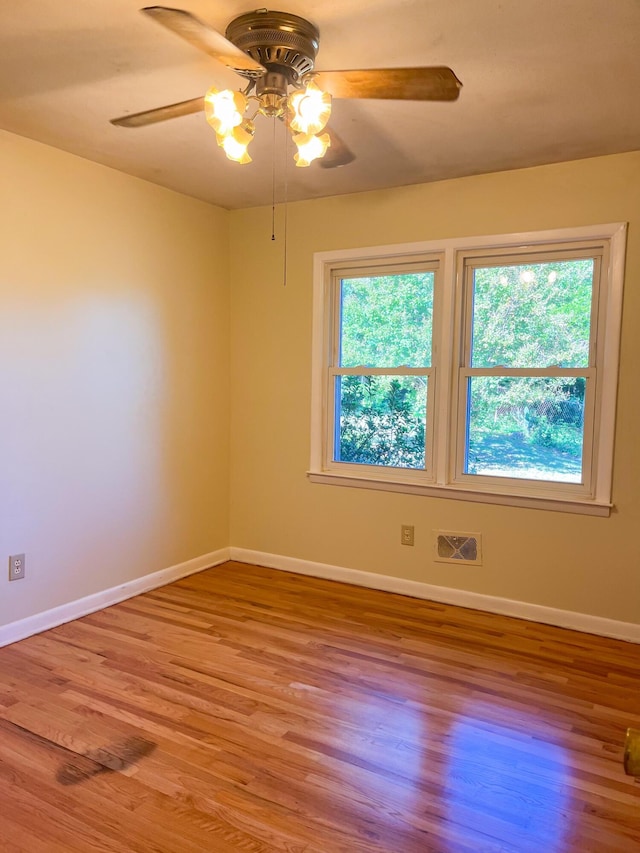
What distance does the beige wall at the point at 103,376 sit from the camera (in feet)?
9.70

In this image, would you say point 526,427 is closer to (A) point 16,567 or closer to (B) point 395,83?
(B) point 395,83

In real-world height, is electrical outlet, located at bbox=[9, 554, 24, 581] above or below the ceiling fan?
below

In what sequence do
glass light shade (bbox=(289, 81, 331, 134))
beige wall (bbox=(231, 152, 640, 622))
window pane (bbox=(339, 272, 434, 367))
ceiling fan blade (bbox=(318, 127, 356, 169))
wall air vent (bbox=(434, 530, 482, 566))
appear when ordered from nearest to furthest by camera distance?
glass light shade (bbox=(289, 81, 331, 134)) → ceiling fan blade (bbox=(318, 127, 356, 169)) → beige wall (bbox=(231, 152, 640, 622)) → wall air vent (bbox=(434, 530, 482, 566)) → window pane (bbox=(339, 272, 434, 367))

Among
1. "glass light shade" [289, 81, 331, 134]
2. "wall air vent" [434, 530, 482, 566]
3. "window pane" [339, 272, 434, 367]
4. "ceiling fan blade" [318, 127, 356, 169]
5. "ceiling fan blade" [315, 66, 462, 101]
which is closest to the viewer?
"ceiling fan blade" [315, 66, 462, 101]

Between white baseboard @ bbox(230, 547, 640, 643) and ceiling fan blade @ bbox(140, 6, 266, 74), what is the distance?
2.89 metres

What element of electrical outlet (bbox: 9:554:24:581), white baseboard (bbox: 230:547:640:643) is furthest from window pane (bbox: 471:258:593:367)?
electrical outlet (bbox: 9:554:24:581)

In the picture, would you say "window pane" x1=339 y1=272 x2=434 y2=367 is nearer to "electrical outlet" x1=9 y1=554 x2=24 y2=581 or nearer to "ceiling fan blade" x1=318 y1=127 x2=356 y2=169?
"ceiling fan blade" x1=318 y1=127 x2=356 y2=169

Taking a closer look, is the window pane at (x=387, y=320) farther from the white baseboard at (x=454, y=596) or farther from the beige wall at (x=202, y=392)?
the white baseboard at (x=454, y=596)

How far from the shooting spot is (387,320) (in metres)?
3.81

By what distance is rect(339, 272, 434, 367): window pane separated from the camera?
3.68 meters

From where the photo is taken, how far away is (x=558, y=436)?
10.9ft

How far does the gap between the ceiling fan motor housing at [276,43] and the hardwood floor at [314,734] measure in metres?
2.25

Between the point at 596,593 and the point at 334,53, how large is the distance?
2.84m

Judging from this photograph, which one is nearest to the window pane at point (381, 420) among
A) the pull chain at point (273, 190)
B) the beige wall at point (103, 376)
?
the beige wall at point (103, 376)
